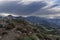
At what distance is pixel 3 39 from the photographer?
40469mm

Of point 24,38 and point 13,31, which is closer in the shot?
point 24,38

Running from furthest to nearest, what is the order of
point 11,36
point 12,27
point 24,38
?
point 12,27 < point 11,36 < point 24,38

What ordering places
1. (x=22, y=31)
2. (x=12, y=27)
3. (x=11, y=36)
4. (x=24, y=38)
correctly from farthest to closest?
(x=12, y=27), (x=22, y=31), (x=11, y=36), (x=24, y=38)

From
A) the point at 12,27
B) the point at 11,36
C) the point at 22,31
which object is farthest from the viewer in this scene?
the point at 12,27

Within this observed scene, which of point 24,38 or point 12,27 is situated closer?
point 24,38

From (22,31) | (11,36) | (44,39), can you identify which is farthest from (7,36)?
(44,39)

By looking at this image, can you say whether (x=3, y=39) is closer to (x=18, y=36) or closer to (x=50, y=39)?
(x=18, y=36)

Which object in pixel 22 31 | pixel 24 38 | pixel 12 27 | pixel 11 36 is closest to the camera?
pixel 24 38

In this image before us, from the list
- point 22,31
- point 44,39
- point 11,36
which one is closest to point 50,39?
point 44,39

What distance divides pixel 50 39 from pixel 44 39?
1.38m

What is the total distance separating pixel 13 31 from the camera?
144 ft

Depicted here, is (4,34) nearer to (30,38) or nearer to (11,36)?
(11,36)

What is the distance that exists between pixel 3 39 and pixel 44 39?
8700 mm

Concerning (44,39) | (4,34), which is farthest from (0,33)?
(44,39)
